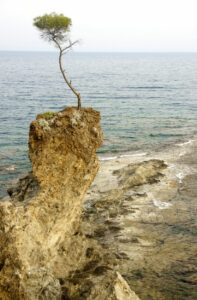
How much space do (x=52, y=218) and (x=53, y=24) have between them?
1076 cm

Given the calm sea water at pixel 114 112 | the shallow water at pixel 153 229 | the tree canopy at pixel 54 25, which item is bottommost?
the shallow water at pixel 153 229

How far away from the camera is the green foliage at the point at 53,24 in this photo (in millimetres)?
18625

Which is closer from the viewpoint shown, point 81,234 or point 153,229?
point 81,234

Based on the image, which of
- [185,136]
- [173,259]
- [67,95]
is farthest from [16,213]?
[67,95]

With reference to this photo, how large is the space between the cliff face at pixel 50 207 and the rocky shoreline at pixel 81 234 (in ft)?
0.12

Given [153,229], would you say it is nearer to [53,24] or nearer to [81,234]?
[81,234]

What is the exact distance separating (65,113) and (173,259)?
347 inches

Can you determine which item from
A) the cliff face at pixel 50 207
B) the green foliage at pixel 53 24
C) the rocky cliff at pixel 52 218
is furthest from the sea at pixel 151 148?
the green foliage at pixel 53 24

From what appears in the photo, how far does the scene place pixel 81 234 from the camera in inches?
690

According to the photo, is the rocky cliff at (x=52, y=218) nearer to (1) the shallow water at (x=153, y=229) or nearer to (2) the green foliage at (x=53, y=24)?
(1) the shallow water at (x=153, y=229)

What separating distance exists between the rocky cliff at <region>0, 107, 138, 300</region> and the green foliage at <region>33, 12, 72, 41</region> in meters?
5.09

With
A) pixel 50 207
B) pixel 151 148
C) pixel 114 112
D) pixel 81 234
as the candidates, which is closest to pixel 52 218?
pixel 50 207

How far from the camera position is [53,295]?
12.2 meters

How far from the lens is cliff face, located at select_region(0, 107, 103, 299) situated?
12.4 meters
